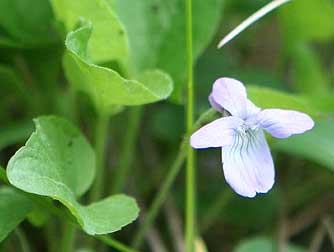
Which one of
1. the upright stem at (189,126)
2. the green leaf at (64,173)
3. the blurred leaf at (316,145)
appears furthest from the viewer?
the blurred leaf at (316,145)

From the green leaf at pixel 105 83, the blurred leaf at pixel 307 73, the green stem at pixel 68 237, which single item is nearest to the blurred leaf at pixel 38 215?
the green stem at pixel 68 237

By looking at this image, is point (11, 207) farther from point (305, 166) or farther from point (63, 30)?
point (305, 166)

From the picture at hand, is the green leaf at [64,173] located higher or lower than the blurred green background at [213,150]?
Answer: higher

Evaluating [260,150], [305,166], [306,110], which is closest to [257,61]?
[305,166]

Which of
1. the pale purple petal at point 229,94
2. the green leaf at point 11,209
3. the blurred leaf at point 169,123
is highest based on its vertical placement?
the pale purple petal at point 229,94

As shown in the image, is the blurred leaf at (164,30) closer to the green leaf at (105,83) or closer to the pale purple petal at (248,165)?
the green leaf at (105,83)

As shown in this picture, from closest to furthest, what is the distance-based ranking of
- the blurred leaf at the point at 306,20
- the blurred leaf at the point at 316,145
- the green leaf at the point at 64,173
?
1. the green leaf at the point at 64,173
2. the blurred leaf at the point at 316,145
3. the blurred leaf at the point at 306,20

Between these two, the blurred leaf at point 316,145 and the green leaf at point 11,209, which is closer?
the green leaf at point 11,209
